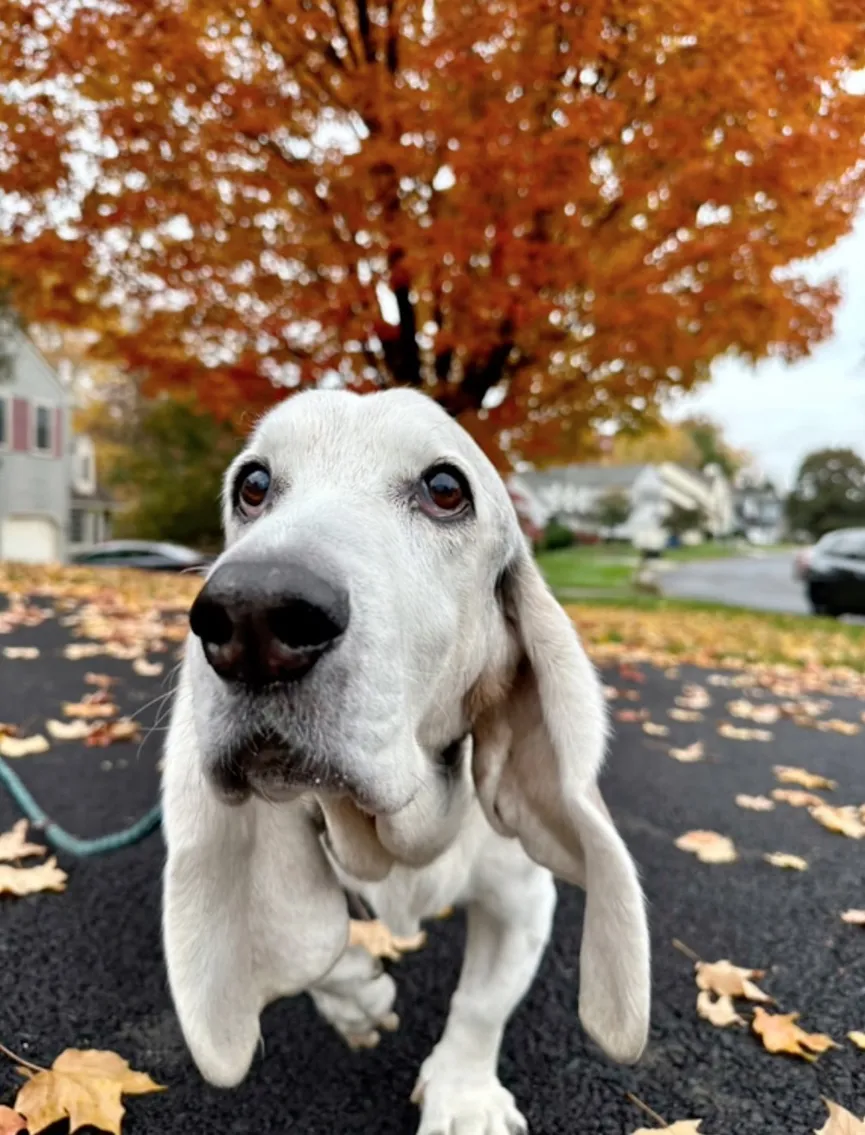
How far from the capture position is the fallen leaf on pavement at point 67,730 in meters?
3.93

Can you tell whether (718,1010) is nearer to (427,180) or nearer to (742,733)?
(742,733)

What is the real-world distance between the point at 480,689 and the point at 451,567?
12.2 inches

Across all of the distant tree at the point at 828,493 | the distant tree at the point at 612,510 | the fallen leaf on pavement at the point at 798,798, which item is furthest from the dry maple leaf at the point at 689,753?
the distant tree at the point at 612,510

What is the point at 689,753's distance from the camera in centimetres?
454

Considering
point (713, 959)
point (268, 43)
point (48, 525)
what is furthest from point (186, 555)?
point (713, 959)

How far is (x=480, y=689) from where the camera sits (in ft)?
5.54

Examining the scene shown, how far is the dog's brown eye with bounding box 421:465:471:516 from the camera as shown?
5.03 feet

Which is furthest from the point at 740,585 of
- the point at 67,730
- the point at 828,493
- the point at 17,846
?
the point at 828,493

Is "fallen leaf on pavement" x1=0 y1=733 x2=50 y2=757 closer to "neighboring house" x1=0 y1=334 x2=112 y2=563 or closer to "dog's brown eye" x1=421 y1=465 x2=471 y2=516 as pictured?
"dog's brown eye" x1=421 y1=465 x2=471 y2=516

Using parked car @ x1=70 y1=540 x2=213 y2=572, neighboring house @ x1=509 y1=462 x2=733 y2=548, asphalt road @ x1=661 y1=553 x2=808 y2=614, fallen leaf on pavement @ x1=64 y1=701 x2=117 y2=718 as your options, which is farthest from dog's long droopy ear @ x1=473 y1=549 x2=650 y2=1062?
neighboring house @ x1=509 y1=462 x2=733 y2=548

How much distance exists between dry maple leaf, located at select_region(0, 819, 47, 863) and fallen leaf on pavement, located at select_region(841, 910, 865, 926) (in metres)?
2.68

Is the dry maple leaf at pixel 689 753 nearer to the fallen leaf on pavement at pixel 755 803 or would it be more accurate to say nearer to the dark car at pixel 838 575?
the fallen leaf on pavement at pixel 755 803

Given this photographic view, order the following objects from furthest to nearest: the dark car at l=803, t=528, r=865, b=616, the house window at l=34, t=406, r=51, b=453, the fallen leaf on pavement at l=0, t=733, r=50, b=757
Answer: the house window at l=34, t=406, r=51, b=453 → the dark car at l=803, t=528, r=865, b=616 → the fallen leaf on pavement at l=0, t=733, r=50, b=757

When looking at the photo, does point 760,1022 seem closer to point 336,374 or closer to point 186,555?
point 336,374
